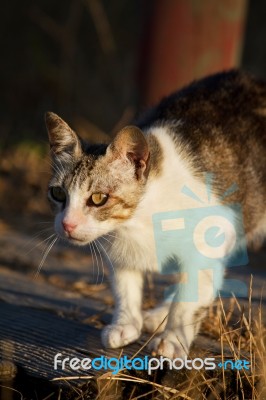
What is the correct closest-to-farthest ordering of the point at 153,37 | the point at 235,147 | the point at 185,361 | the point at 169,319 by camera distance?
1. the point at 185,361
2. the point at 169,319
3. the point at 235,147
4. the point at 153,37

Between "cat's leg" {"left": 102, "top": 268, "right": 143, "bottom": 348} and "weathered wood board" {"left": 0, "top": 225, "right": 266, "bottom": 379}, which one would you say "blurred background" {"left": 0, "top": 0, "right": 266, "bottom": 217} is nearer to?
"weathered wood board" {"left": 0, "top": 225, "right": 266, "bottom": 379}

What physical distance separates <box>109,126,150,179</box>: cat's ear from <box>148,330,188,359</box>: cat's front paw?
70cm

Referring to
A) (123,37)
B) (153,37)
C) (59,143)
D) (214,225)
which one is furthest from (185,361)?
(123,37)

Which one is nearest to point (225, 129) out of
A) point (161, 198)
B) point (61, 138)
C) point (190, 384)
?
point (161, 198)

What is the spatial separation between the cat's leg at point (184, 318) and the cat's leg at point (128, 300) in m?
0.16

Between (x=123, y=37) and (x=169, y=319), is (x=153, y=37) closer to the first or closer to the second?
(x=169, y=319)

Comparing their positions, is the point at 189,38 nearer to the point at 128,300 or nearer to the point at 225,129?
the point at 225,129

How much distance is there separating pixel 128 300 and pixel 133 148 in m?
0.75

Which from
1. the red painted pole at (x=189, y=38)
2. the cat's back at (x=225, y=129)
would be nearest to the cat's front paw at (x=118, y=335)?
the cat's back at (x=225, y=129)

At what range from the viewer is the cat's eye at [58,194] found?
3066mm

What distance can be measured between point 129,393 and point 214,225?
0.87 meters

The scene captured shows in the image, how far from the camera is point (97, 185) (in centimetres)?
300

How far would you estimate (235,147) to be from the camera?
355 centimetres

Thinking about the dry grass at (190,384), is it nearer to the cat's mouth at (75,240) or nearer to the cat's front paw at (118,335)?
the cat's front paw at (118,335)
